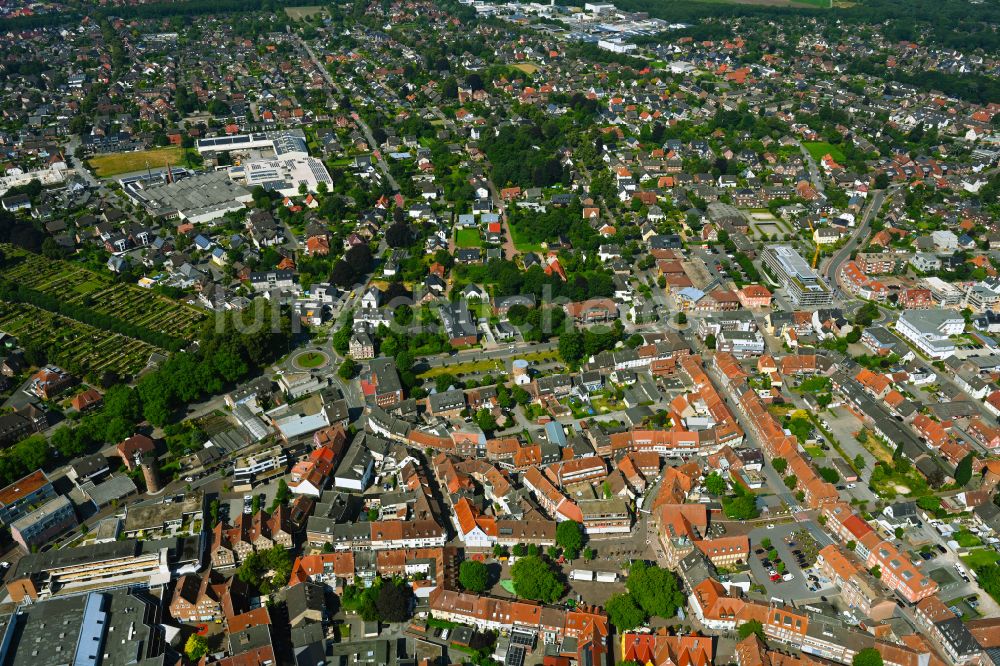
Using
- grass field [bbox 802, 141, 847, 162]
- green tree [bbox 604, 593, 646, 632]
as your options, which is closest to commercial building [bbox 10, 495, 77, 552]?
green tree [bbox 604, 593, 646, 632]

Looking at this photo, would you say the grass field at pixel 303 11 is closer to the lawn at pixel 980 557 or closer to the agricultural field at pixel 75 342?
the agricultural field at pixel 75 342

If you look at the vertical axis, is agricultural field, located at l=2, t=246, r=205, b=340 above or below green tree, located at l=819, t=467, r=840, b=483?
above

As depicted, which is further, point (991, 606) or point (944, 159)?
point (944, 159)

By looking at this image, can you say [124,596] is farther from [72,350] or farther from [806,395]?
[806,395]

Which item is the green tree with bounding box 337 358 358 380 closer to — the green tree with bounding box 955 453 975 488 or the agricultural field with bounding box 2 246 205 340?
the agricultural field with bounding box 2 246 205 340

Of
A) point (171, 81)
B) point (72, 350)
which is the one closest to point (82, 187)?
point (72, 350)

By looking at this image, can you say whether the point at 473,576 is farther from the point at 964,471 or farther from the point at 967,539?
the point at 964,471

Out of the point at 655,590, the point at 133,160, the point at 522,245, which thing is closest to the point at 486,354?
the point at 522,245
